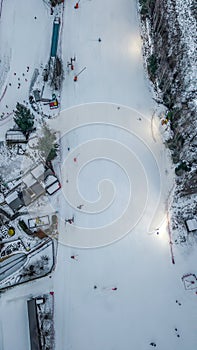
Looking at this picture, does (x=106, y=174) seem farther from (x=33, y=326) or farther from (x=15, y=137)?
(x=33, y=326)

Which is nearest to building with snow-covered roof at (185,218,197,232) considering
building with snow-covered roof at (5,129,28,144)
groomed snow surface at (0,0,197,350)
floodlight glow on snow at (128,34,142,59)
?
groomed snow surface at (0,0,197,350)

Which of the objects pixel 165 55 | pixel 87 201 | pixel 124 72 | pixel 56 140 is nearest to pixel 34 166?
pixel 56 140

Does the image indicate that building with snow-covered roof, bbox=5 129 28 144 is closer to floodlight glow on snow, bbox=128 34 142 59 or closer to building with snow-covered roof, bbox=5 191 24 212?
building with snow-covered roof, bbox=5 191 24 212

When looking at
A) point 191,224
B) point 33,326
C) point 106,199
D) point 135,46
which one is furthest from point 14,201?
point 135,46

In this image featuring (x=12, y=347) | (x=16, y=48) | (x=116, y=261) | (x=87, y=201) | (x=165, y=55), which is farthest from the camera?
(x=16, y=48)

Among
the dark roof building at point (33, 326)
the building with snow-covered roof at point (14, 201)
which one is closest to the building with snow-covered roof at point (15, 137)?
the building with snow-covered roof at point (14, 201)

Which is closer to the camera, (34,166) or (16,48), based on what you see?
(34,166)

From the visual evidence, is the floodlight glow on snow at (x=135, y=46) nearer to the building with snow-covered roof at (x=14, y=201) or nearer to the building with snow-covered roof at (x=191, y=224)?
the building with snow-covered roof at (x=191, y=224)

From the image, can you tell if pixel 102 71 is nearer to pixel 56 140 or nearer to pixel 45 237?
pixel 56 140

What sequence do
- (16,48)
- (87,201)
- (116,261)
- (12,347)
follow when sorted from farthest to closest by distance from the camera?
(16,48), (87,201), (116,261), (12,347)
